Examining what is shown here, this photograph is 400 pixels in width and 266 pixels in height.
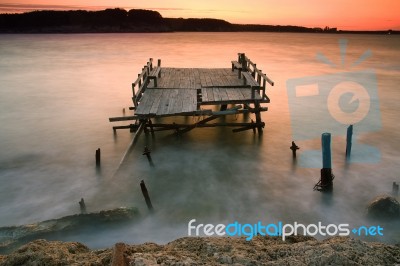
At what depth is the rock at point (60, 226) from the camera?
5.86m

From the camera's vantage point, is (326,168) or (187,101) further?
(187,101)

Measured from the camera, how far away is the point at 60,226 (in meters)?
6.32

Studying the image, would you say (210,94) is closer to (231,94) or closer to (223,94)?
(223,94)

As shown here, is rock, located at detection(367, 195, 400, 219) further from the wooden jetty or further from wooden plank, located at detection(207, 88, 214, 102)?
wooden plank, located at detection(207, 88, 214, 102)

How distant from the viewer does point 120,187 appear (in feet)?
27.6

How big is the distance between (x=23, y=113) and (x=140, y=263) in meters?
14.6

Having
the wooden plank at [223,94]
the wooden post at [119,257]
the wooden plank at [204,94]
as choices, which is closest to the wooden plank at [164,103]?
the wooden plank at [204,94]

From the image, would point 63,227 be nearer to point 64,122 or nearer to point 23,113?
point 64,122

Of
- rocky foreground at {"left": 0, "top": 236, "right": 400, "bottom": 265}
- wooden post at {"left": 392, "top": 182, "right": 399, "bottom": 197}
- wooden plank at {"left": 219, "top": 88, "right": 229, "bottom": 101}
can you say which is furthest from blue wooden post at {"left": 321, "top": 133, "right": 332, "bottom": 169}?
rocky foreground at {"left": 0, "top": 236, "right": 400, "bottom": 265}

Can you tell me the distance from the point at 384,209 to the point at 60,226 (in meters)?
7.07

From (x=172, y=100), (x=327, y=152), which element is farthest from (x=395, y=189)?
(x=172, y=100)

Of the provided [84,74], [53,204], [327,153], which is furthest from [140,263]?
[84,74]

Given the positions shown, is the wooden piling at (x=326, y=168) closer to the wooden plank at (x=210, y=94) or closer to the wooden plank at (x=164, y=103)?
the wooden plank at (x=210, y=94)

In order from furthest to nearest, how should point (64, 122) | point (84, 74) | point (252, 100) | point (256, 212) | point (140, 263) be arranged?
point (84, 74), point (64, 122), point (252, 100), point (256, 212), point (140, 263)
